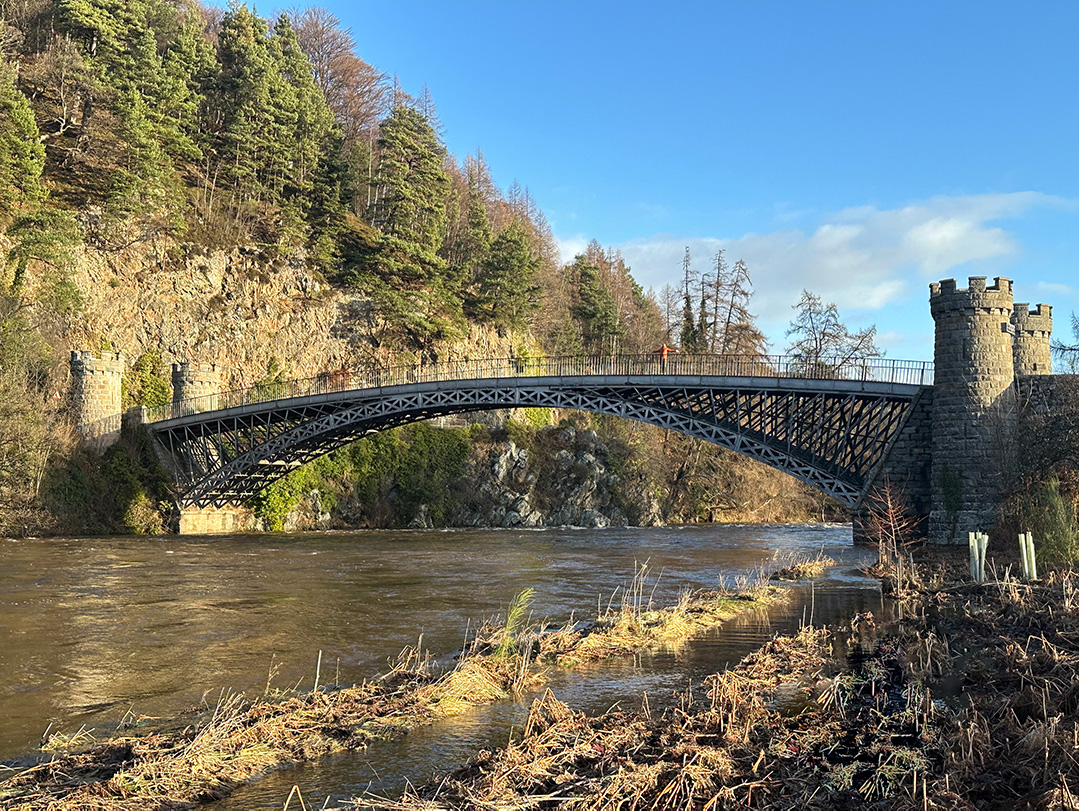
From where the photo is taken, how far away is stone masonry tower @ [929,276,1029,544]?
2977cm

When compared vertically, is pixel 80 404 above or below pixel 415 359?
below

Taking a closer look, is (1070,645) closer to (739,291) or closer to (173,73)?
(739,291)

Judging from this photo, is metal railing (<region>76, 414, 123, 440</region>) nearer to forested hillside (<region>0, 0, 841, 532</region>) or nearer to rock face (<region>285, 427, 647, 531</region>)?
forested hillside (<region>0, 0, 841, 532</region>)

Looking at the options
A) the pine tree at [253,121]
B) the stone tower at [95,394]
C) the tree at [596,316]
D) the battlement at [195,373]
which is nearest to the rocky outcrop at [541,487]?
the battlement at [195,373]

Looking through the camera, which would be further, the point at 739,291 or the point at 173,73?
the point at 739,291

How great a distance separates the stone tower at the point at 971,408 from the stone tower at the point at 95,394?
123ft

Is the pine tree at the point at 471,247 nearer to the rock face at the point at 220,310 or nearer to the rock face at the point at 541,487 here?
the rock face at the point at 220,310

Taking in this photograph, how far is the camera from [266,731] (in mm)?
8102

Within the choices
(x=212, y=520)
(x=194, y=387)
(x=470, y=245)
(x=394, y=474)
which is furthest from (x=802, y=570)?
(x=470, y=245)

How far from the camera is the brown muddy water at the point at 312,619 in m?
9.09

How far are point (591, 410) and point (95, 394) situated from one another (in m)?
24.2

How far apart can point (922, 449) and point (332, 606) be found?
23744mm

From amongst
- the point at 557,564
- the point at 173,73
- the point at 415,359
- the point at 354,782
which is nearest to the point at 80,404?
the point at 415,359

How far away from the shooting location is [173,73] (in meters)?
59.1
